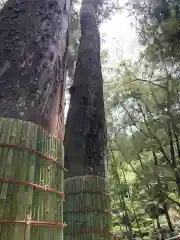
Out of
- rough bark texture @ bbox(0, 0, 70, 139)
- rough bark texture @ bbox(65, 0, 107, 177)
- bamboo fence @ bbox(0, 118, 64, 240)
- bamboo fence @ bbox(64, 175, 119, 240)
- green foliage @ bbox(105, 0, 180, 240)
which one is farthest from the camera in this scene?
green foliage @ bbox(105, 0, 180, 240)

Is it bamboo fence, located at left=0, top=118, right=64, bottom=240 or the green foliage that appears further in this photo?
the green foliage

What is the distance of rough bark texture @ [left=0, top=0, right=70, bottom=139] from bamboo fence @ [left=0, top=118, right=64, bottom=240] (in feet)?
0.34

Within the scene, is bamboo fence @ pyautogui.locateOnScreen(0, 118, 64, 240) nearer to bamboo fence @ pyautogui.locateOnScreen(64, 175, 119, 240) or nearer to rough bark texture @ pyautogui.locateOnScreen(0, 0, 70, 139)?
rough bark texture @ pyautogui.locateOnScreen(0, 0, 70, 139)

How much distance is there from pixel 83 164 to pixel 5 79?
108 cm

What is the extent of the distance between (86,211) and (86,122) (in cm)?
80

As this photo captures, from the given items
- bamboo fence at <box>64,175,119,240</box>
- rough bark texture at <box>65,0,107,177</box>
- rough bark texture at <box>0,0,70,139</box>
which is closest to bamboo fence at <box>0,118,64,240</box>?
rough bark texture at <box>0,0,70,139</box>

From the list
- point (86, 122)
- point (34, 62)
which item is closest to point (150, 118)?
point (86, 122)


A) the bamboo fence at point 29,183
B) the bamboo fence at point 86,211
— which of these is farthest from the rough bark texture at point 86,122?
the bamboo fence at point 29,183

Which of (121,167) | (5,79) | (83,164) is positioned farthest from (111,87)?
(5,79)

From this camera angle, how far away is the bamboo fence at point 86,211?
5.41 ft

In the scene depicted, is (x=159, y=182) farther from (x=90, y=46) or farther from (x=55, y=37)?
(x=55, y=37)

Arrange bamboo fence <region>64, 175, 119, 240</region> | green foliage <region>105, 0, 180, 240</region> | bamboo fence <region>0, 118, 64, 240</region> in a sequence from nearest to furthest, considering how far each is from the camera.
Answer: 1. bamboo fence <region>0, 118, 64, 240</region>
2. bamboo fence <region>64, 175, 119, 240</region>
3. green foliage <region>105, 0, 180, 240</region>

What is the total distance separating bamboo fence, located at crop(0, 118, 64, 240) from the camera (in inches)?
33.5

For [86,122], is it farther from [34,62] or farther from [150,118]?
[150,118]
